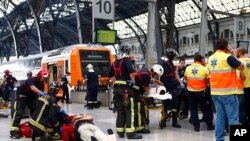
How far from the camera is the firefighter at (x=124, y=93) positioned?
8055mm

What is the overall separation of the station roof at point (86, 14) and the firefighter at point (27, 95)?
90.5 ft

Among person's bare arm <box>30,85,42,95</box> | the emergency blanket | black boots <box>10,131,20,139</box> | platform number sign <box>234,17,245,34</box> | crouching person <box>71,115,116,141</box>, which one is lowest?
black boots <box>10,131,20,139</box>

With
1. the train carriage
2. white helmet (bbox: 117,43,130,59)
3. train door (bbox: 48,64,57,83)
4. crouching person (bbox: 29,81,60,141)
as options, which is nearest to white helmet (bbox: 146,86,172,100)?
white helmet (bbox: 117,43,130,59)

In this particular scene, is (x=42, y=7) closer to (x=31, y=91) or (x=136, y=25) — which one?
(x=136, y=25)

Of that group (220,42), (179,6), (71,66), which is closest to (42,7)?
(179,6)

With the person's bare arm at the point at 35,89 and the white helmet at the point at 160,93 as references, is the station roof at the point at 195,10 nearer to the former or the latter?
the white helmet at the point at 160,93

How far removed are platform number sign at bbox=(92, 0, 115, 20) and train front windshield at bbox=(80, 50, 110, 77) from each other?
8.69 meters

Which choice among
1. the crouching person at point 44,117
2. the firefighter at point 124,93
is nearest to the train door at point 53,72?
the firefighter at point 124,93

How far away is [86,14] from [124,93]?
36.1m

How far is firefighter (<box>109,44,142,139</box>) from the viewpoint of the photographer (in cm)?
805

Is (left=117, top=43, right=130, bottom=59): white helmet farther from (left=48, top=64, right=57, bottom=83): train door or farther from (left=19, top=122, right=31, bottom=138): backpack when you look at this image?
(left=48, top=64, right=57, bottom=83): train door

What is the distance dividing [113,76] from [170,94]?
1.43 m

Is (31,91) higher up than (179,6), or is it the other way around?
(179,6)

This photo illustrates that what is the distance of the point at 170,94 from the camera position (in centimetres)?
915
